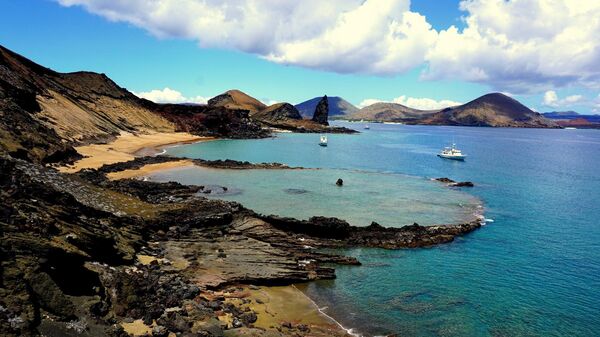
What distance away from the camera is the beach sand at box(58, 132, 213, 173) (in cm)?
6681

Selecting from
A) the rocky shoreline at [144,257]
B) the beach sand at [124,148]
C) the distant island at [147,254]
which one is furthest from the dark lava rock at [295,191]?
the beach sand at [124,148]

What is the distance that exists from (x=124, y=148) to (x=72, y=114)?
1573cm

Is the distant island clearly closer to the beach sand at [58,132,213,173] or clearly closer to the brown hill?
the brown hill

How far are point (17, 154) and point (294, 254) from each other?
34091 millimetres

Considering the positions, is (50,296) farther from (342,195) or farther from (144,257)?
(342,195)

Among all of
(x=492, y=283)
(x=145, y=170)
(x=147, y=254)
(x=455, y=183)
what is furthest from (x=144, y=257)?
(x=455, y=183)

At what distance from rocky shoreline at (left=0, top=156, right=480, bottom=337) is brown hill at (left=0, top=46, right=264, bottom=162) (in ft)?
61.1

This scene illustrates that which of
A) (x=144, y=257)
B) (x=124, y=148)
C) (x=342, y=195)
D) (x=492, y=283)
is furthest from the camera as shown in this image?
(x=124, y=148)

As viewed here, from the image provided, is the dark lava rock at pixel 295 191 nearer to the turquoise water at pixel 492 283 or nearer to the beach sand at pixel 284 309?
the turquoise water at pixel 492 283

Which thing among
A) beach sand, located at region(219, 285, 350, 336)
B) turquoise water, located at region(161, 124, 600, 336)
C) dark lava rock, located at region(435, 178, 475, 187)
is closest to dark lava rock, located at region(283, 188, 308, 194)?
turquoise water, located at region(161, 124, 600, 336)

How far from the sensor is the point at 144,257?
26375mm

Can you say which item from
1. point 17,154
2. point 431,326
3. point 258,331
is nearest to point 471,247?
point 431,326

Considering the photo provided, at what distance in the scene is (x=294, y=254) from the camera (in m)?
30.8

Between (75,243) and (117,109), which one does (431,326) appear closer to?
(75,243)
